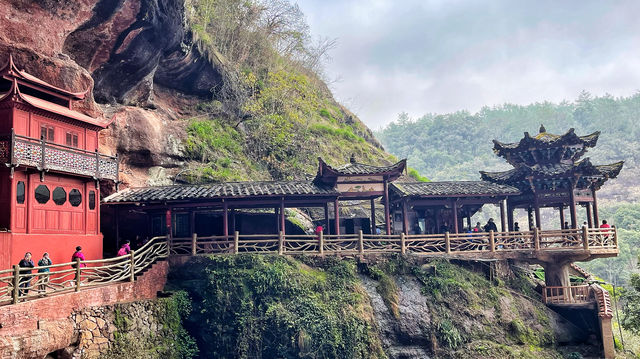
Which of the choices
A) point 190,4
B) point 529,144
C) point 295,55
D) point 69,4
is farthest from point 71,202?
point 295,55

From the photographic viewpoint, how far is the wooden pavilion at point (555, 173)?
77.9ft

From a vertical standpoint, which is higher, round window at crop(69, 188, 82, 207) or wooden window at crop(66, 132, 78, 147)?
wooden window at crop(66, 132, 78, 147)

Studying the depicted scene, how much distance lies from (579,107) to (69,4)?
3581 inches

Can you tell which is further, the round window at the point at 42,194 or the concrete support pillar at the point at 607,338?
the concrete support pillar at the point at 607,338

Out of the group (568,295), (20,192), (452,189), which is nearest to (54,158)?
(20,192)

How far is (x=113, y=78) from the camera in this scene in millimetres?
24391

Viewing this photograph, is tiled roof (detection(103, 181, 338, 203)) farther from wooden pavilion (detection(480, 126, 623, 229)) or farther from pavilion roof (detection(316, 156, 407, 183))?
wooden pavilion (detection(480, 126, 623, 229))

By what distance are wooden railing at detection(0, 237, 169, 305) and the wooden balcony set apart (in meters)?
3.03

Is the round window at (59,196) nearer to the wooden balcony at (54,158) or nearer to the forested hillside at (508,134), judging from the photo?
the wooden balcony at (54,158)

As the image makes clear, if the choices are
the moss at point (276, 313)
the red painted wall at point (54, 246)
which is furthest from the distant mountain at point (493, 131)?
the red painted wall at point (54, 246)

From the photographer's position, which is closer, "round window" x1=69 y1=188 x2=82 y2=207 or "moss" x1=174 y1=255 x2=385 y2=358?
"moss" x1=174 y1=255 x2=385 y2=358

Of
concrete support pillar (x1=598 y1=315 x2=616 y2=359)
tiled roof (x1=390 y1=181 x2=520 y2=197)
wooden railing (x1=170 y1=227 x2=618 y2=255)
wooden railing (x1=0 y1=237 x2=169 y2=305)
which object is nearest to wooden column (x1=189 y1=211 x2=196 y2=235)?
wooden railing (x1=170 y1=227 x2=618 y2=255)

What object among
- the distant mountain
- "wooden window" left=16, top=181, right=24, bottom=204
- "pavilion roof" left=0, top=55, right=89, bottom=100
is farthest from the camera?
the distant mountain

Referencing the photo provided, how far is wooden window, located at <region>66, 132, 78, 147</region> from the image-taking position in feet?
61.9
